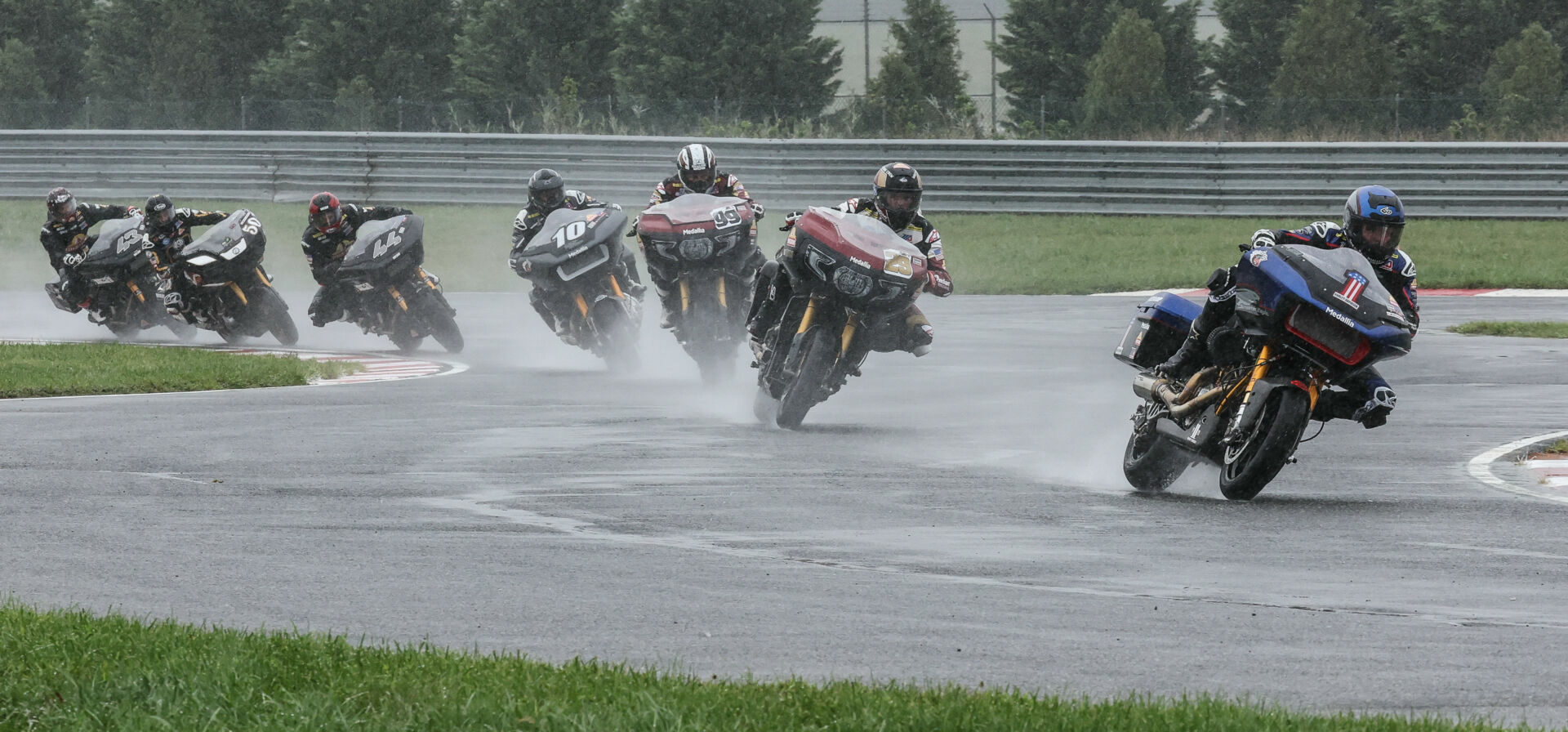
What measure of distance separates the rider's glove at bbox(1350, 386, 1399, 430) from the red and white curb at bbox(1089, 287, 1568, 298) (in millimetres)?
12735

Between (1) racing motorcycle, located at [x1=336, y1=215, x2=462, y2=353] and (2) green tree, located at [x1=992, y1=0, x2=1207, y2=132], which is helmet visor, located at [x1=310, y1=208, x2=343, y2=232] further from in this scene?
(2) green tree, located at [x1=992, y1=0, x2=1207, y2=132]

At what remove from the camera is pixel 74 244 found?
71.2 ft

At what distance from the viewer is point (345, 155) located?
32250mm

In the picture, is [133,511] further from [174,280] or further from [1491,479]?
[174,280]

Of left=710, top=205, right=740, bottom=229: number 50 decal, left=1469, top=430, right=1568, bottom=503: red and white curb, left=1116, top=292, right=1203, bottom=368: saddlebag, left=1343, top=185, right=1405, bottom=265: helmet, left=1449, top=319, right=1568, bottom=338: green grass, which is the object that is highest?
left=1343, top=185, right=1405, bottom=265: helmet

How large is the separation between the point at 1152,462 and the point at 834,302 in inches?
114

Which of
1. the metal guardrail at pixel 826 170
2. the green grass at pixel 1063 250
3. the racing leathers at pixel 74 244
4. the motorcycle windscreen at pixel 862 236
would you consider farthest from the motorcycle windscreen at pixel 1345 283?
the metal guardrail at pixel 826 170

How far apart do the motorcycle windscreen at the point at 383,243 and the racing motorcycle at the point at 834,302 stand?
21.9ft

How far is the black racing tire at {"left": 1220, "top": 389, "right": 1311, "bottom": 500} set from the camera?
9227 millimetres

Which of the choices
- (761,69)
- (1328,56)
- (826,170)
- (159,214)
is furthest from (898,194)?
Result: (761,69)

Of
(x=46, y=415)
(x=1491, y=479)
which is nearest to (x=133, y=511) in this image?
(x=46, y=415)

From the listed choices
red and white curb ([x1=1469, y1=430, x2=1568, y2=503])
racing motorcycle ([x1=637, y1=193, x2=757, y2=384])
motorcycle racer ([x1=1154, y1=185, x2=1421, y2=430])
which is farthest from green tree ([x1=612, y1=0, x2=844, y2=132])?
motorcycle racer ([x1=1154, y1=185, x2=1421, y2=430])

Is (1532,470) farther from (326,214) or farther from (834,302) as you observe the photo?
(326,214)

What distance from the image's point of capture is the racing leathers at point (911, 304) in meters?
12.8
